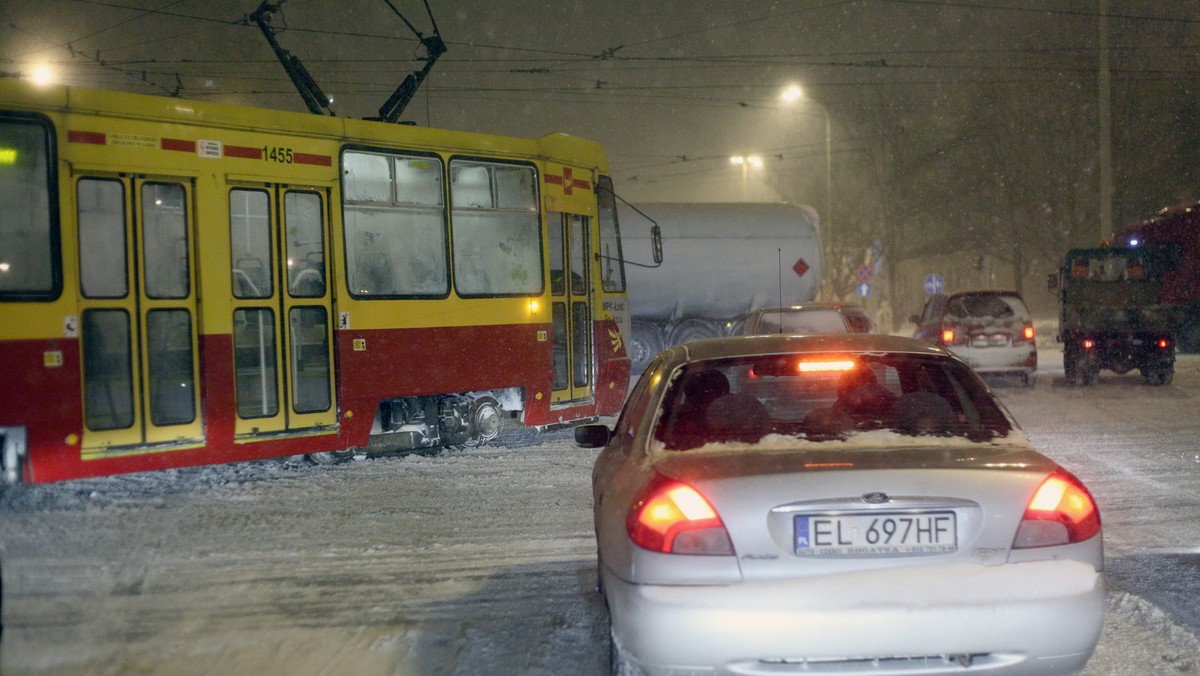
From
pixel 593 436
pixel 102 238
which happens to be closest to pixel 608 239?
pixel 102 238

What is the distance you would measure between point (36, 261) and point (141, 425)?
152 centimetres

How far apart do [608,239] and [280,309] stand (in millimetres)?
5019

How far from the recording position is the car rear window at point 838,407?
4.41m

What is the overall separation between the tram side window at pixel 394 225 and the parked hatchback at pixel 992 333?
1145 cm

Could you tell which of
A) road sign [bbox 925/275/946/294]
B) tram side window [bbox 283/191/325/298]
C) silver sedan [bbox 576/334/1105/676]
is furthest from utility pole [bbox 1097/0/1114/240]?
silver sedan [bbox 576/334/1105/676]

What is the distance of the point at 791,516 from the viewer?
12.4ft

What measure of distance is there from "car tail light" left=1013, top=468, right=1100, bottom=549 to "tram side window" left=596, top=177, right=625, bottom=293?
31.7ft

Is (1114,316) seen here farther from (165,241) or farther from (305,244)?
(165,241)

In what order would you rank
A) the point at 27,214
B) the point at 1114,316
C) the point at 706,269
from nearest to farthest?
1. the point at 27,214
2. the point at 1114,316
3. the point at 706,269

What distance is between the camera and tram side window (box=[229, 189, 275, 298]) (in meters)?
9.73

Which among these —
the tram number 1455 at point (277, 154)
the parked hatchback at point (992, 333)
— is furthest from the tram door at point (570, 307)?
the parked hatchback at point (992, 333)

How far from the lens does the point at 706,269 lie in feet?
87.9

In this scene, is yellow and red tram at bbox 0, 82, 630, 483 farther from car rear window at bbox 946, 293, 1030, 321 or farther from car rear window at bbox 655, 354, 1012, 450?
car rear window at bbox 946, 293, 1030, 321

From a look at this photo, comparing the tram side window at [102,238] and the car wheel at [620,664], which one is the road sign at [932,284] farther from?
the car wheel at [620,664]
